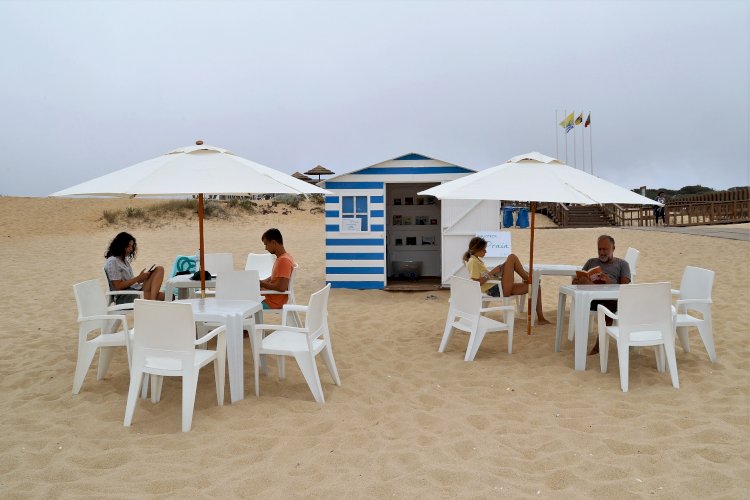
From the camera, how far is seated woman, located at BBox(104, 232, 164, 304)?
213 inches

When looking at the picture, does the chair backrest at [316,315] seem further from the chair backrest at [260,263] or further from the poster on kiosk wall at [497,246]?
the poster on kiosk wall at [497,246]

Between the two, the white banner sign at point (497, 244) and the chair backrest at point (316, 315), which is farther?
the white banner sign at point (497, 244)

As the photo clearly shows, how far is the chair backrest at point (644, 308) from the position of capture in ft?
14.6

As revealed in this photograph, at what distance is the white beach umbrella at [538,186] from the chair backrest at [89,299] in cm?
319

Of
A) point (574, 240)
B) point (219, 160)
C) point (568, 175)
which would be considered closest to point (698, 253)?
point (574, 240)

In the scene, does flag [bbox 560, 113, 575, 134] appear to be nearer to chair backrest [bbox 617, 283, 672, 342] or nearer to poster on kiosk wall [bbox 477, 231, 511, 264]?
poster on kiosk wall [bbox 477, 231, 511, 264]

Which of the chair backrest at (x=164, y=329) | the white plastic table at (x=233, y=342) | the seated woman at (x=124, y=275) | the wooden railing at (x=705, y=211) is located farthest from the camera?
the wooden railing at (x=705, y=211)

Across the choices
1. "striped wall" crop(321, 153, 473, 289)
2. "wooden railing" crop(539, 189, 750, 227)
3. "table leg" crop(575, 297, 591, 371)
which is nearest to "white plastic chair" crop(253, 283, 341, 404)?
"table leg" crop(575, 297, 591, 371)

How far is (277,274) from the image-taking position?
5.36m

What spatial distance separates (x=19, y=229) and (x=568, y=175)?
1035 inches

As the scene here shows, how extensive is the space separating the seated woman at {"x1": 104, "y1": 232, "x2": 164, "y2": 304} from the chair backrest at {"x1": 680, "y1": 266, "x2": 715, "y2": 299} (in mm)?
5154

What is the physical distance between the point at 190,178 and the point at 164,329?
51.6 inches

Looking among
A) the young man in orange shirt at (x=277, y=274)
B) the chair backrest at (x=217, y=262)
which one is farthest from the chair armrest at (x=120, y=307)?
the chair backrest at (x=217, y=262)

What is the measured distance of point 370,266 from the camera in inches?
391
